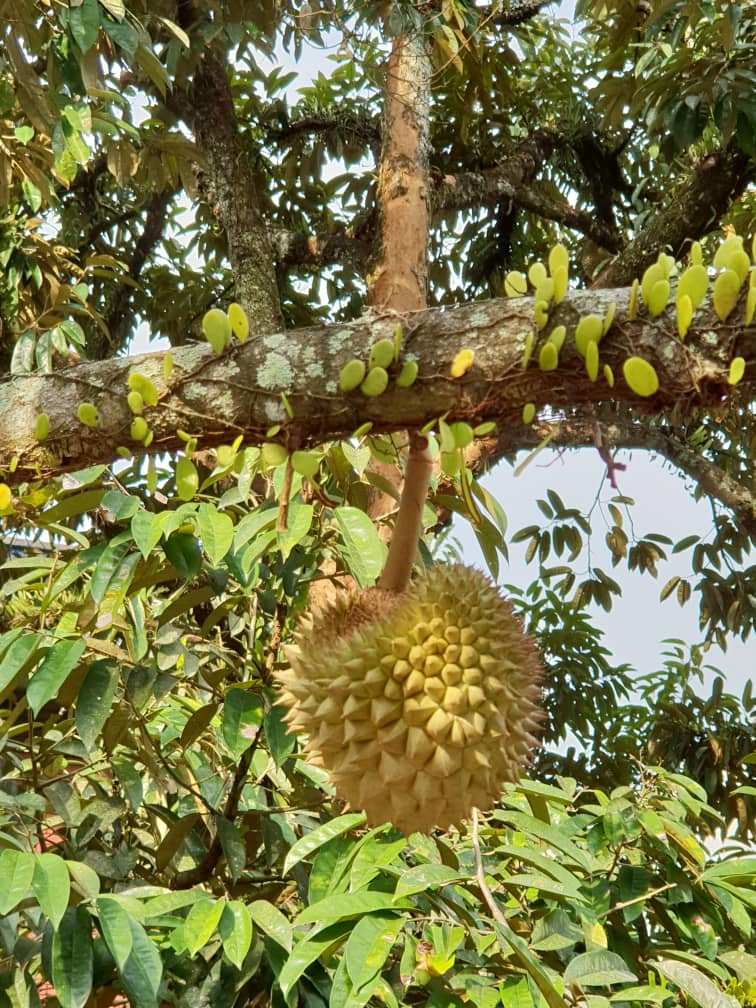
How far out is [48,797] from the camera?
1.44 metres

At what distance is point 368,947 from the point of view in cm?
108

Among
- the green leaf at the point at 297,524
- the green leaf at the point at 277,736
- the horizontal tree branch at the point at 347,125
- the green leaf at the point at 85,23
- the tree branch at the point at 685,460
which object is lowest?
the green leaf at the point at 277,736

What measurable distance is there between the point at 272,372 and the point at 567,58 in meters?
4.33

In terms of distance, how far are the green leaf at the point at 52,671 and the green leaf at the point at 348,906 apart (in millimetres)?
408

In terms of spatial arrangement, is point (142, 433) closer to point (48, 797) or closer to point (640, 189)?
point (48, 797)

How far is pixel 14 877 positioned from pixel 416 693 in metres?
0.53

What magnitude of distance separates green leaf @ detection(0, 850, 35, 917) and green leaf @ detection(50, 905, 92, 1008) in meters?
0.10

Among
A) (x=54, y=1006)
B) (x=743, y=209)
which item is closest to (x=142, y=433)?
(x=54, y=1006)

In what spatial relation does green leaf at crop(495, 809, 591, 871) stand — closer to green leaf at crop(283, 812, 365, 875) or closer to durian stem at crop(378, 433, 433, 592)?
green leaf at crop(283, 812, 365, 875)

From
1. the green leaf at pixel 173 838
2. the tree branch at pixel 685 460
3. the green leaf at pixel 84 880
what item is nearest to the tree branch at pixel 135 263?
the tree branch at pixel 685 460

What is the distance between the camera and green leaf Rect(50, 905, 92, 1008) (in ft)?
3.60

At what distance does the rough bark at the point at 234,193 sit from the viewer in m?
3.18

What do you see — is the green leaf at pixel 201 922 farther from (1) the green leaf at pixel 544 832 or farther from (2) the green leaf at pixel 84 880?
(1) the green leaf at pixel 544 832

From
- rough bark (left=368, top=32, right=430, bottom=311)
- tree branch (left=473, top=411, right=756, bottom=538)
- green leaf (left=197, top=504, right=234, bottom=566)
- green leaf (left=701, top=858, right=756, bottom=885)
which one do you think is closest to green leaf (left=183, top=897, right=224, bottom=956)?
green leaf (left=197, top=504, right=234, bottom=566)
